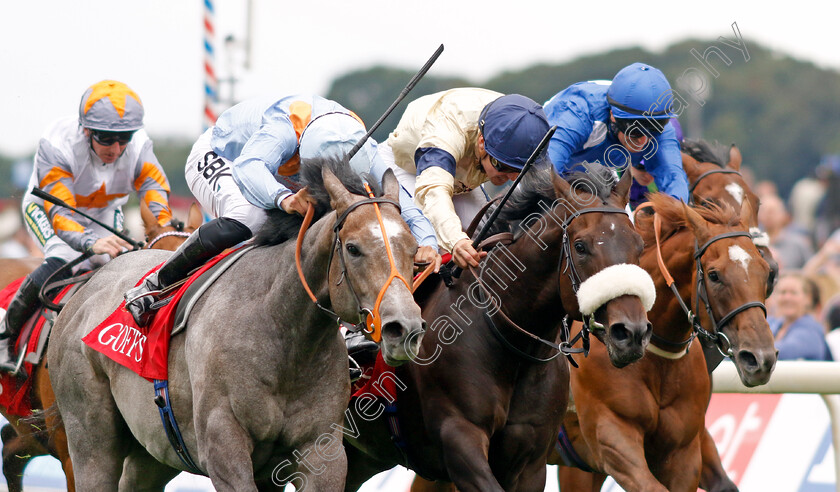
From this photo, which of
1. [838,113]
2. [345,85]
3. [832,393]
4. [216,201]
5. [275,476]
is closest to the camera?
[275,476]

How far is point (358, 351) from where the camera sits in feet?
15.9

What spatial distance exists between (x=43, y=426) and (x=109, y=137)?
170cm

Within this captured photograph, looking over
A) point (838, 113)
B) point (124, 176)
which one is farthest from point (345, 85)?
point (124, 176)

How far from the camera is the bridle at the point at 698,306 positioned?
185 inches

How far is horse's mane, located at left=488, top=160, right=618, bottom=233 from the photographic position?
453cm

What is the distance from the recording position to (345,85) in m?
57.0

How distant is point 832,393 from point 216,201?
3.63 meters

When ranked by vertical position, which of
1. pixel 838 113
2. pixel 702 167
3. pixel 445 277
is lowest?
pixel 838 113

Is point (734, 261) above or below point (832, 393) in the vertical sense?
above

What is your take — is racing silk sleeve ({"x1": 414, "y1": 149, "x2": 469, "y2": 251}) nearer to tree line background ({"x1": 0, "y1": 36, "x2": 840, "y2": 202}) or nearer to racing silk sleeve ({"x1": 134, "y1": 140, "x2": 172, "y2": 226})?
racing silk sleeve ({"x1": 134, "y1": 140, "x2": 172, "y2": 226})

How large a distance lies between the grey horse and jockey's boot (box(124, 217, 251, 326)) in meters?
0.24

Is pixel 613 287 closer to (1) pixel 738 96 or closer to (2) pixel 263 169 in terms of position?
(2) pixel 263 169

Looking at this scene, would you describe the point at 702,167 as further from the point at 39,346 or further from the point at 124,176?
the point at 39,346

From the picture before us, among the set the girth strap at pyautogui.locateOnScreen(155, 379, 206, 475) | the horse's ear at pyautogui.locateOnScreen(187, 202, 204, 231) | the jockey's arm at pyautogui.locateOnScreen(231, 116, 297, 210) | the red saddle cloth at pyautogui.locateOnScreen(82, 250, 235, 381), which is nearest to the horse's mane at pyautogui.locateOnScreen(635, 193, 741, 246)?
the jockey's arm at pyautogui.locateOnScreen(231, 116, 297, 210)
